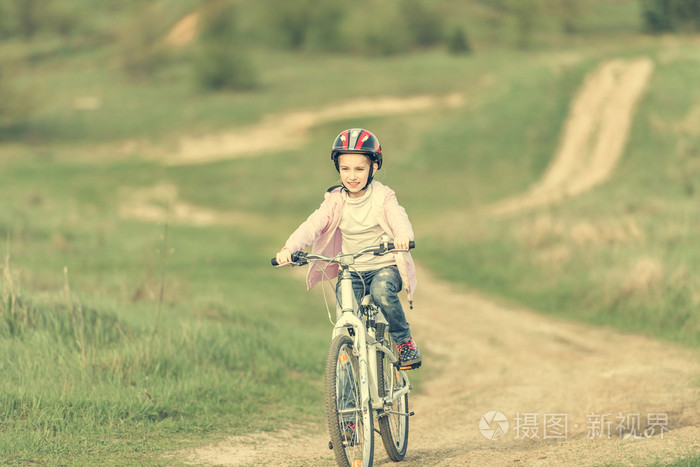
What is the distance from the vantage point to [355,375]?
558 centimetres

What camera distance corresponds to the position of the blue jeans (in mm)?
5668

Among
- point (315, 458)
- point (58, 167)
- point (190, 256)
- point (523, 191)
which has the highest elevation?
point (58, 167)

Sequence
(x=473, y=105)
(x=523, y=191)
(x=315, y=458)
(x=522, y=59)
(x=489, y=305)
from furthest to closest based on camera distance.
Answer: (x=522, y=59) < (x=473, y=105) < (x=523, y=191) < (x=489, y=305) < (x=315, y=458)

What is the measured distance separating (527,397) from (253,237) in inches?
616

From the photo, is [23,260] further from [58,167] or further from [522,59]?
[522,59]

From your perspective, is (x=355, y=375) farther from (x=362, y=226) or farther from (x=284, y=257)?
→ (x=362, y=226)

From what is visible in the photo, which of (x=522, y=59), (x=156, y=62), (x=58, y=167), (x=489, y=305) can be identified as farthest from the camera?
(x=156, y=62)

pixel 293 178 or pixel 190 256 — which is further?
pixel 293 178

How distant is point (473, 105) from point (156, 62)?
945 inches

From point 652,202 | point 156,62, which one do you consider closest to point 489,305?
point 652,202

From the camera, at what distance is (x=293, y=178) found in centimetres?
3064

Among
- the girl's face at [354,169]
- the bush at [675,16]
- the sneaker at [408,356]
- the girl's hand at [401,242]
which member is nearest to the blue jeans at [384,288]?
the sneaker at [408,356]

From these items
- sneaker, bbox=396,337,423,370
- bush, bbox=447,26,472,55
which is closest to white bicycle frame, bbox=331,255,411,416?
sneaker, bbox=396,337,423,370

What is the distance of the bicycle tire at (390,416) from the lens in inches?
226
